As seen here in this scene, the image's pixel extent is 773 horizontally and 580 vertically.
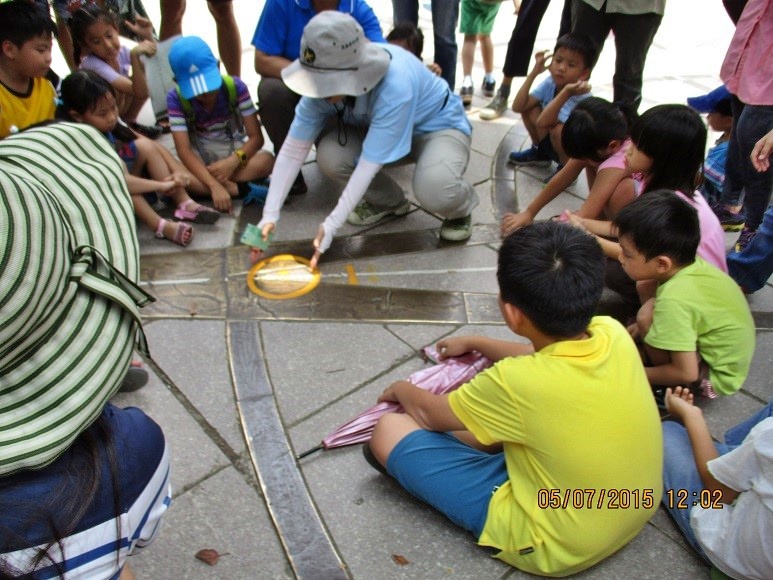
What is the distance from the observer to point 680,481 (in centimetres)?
190

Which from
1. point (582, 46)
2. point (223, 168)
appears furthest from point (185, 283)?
point (582, 46)

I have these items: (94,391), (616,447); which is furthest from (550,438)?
(94,391)

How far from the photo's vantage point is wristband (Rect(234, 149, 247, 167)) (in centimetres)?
354

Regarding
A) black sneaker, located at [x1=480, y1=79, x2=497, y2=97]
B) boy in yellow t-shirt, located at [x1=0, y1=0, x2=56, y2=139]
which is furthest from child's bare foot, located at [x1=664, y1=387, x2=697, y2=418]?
black sneaker, located at [x1=480, y1=79, x2=497, y2=97]

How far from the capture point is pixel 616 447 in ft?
5.20

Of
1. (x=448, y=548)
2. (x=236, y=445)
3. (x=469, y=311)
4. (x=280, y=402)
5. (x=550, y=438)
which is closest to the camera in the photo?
(x=550, y=438)

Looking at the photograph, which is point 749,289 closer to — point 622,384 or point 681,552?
point 681,552

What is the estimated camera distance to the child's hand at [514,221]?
319 cm

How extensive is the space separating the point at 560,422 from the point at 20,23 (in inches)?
113

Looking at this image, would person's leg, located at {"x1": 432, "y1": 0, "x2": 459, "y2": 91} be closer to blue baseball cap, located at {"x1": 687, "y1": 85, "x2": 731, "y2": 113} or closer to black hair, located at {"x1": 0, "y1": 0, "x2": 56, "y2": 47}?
blue baseball cap, located at {"x1": 687, "y1": 85, "x2": 731, "y2": 113}

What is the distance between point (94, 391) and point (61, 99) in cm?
263

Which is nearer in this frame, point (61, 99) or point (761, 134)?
point (761, 134)

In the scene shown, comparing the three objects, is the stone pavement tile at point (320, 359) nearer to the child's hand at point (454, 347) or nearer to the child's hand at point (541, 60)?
the child's hand at point (454, 347)

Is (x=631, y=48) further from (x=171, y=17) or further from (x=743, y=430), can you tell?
(x=171, y=17)
